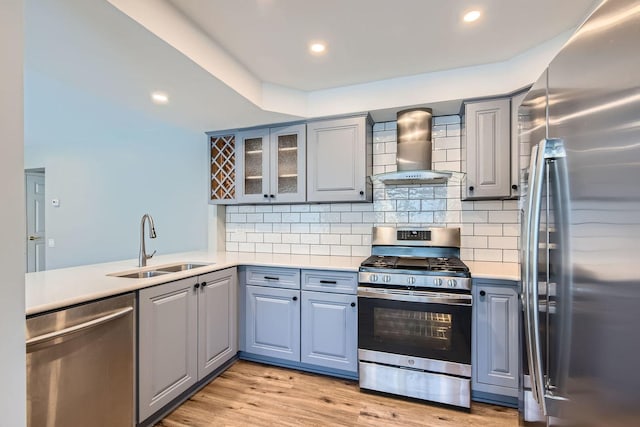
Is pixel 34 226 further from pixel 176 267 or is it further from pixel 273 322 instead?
pixel 273 322

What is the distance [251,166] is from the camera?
3041mm

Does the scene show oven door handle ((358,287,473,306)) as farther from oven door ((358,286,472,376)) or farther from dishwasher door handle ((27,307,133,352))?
dishwasher door handle ((27,307,133,352))

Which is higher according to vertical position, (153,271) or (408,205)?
(408,205)

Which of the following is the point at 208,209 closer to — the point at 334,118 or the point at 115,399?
the point at 334,118

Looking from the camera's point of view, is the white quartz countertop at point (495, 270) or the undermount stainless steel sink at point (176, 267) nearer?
the white quartz countertop at point (495, 270)

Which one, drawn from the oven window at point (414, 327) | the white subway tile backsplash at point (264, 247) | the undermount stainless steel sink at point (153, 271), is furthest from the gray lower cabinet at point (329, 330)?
the undermount stainless steel sink at point (153, 271)

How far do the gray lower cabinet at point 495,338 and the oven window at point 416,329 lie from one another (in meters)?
0.12

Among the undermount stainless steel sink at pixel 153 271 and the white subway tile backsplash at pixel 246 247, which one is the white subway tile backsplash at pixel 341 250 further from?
the undermount stainless steel sink at pixel 153 271

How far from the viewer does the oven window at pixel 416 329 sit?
2006 millimetres

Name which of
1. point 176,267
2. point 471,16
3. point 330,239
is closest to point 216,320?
point 176,267

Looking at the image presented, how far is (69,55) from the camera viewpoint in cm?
168

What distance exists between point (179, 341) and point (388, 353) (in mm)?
1443

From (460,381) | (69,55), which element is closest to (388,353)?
(460,381)

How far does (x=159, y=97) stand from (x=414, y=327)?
100 inches
